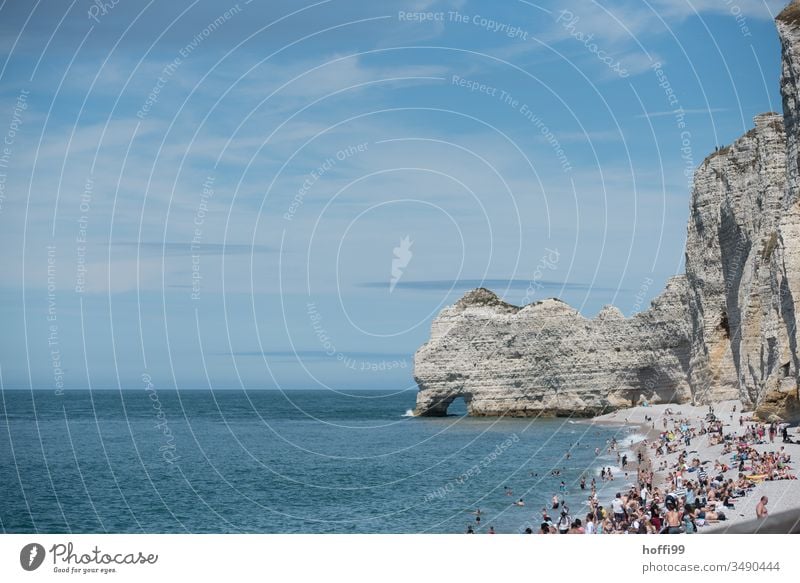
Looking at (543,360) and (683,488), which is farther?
(543,360)

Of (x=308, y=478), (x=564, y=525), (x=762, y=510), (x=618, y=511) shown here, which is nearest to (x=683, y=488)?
(x=618, y=511)

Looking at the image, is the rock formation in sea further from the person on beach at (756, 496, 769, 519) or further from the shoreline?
the person on beach at (756, 496, 769, 519)

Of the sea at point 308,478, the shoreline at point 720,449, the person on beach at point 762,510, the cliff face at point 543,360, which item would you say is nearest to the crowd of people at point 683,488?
the person on beach at point 762,510

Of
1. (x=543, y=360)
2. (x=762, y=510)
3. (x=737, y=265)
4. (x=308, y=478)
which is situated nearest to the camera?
Result: (x=762, y=510)

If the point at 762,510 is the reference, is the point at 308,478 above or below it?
below

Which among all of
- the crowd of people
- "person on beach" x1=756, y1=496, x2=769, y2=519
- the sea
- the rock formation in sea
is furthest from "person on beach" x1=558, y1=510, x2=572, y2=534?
the rock formation in sea

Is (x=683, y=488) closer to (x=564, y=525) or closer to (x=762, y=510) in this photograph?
(x=564, y=525)

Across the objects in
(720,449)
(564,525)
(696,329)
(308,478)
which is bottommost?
(308,478)
